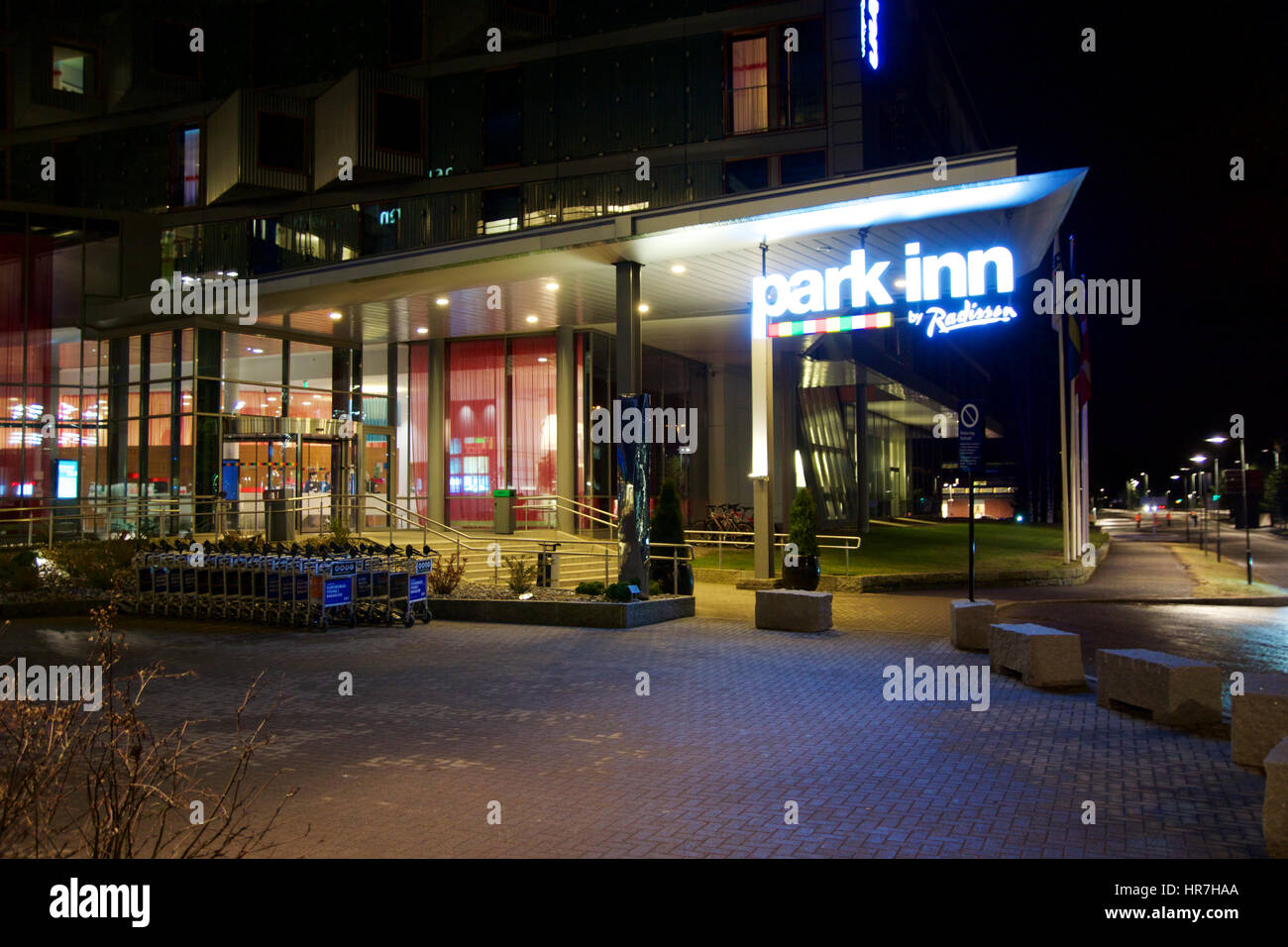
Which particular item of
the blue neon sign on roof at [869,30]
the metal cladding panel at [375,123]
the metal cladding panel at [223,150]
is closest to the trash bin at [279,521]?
the metal cladding panel at [375,123]

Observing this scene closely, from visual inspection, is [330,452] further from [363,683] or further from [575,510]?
[363,683]

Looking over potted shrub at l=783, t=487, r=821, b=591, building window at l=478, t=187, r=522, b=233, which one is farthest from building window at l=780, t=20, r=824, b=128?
potted shrub at l=783, t=487, r=821, b=591

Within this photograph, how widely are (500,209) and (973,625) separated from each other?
2175 centimetres

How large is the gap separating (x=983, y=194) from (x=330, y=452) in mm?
19150

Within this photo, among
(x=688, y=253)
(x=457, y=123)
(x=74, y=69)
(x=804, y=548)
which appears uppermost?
(x=74, y=69)

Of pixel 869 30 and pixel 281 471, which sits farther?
pixel 869 30

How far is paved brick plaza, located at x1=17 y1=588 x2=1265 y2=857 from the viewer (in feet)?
18.0

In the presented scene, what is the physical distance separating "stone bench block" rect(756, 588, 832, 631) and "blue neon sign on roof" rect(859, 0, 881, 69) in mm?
17989

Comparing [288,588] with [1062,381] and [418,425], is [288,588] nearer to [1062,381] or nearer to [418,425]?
[418,425]

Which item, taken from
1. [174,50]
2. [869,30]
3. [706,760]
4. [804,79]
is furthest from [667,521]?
[174,50]

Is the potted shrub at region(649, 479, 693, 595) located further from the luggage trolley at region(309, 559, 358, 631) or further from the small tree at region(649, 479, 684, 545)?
the luggage trolley at region(309, 559, 358, 631)

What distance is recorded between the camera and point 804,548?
728 inches

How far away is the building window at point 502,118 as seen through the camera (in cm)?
2920

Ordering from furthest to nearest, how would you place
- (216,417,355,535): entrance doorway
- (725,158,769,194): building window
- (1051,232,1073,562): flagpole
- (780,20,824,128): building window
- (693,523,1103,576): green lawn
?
(725,158,769,194): building window < (780,20,824,128): building window < (216,417,355,535): entrance doorway < (693,523,1103,576): green lawn < (1051,232,1073,562): flagpole
